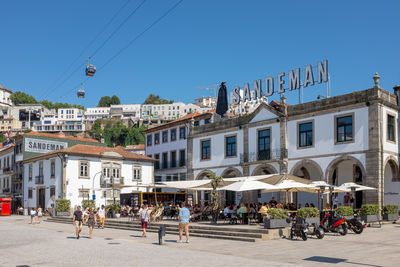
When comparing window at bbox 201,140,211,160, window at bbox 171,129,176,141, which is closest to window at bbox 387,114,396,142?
window at bbox 201,140,211,160

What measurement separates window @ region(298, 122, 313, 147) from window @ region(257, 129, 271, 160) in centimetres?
270

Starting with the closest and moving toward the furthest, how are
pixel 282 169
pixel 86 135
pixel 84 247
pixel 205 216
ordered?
1. pixel 84 247
2. pixel 205 216
3. pixel 282 169
4. pixel 86 135

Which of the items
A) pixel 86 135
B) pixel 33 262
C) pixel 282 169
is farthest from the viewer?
pixel 86 135

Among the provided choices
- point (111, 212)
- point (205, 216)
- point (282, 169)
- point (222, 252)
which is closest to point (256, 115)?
point (282, 169)

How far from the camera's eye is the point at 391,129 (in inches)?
1088

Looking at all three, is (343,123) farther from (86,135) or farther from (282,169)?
(86,135)

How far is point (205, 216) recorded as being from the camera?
2620cm

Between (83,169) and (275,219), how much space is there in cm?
2827

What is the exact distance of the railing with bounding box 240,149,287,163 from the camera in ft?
103

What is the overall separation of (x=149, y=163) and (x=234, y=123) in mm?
15150

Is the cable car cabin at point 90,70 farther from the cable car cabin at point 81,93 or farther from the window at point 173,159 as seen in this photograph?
the window at point 173,159

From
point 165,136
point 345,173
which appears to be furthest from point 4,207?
point 345,173

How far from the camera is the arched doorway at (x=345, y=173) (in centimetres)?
2838

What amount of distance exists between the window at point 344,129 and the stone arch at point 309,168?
2.37m
